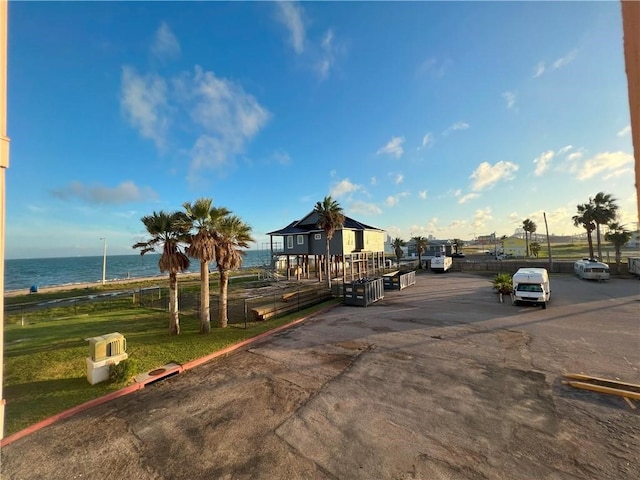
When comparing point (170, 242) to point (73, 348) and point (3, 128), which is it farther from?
point (3, 128)

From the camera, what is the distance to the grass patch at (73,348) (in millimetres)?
7953

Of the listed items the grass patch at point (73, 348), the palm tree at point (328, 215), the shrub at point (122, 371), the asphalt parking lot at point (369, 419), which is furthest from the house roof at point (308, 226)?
the shrub at point (122, 371)

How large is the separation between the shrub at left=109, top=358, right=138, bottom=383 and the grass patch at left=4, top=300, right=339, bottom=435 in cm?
16

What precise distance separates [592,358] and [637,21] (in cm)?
1332

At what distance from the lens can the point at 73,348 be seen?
12.0 m

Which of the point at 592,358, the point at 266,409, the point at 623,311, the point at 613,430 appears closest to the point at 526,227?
the point at 623,311

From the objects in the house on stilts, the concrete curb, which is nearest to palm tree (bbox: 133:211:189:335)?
the concrete curb

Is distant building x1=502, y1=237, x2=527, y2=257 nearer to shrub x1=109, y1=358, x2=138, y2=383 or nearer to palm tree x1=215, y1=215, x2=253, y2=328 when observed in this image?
palm tree x1=215, y1=215, x2=253, y2=328

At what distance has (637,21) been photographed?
70.2 inches

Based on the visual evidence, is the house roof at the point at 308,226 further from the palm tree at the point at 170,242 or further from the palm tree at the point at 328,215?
the palm tree at the point at 170,242

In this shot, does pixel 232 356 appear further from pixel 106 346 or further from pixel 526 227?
pixel 526 227

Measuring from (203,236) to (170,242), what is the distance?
5.17 ft

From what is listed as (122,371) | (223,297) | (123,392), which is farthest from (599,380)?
(223,297)

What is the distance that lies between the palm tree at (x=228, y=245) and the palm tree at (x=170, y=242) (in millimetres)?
1608
